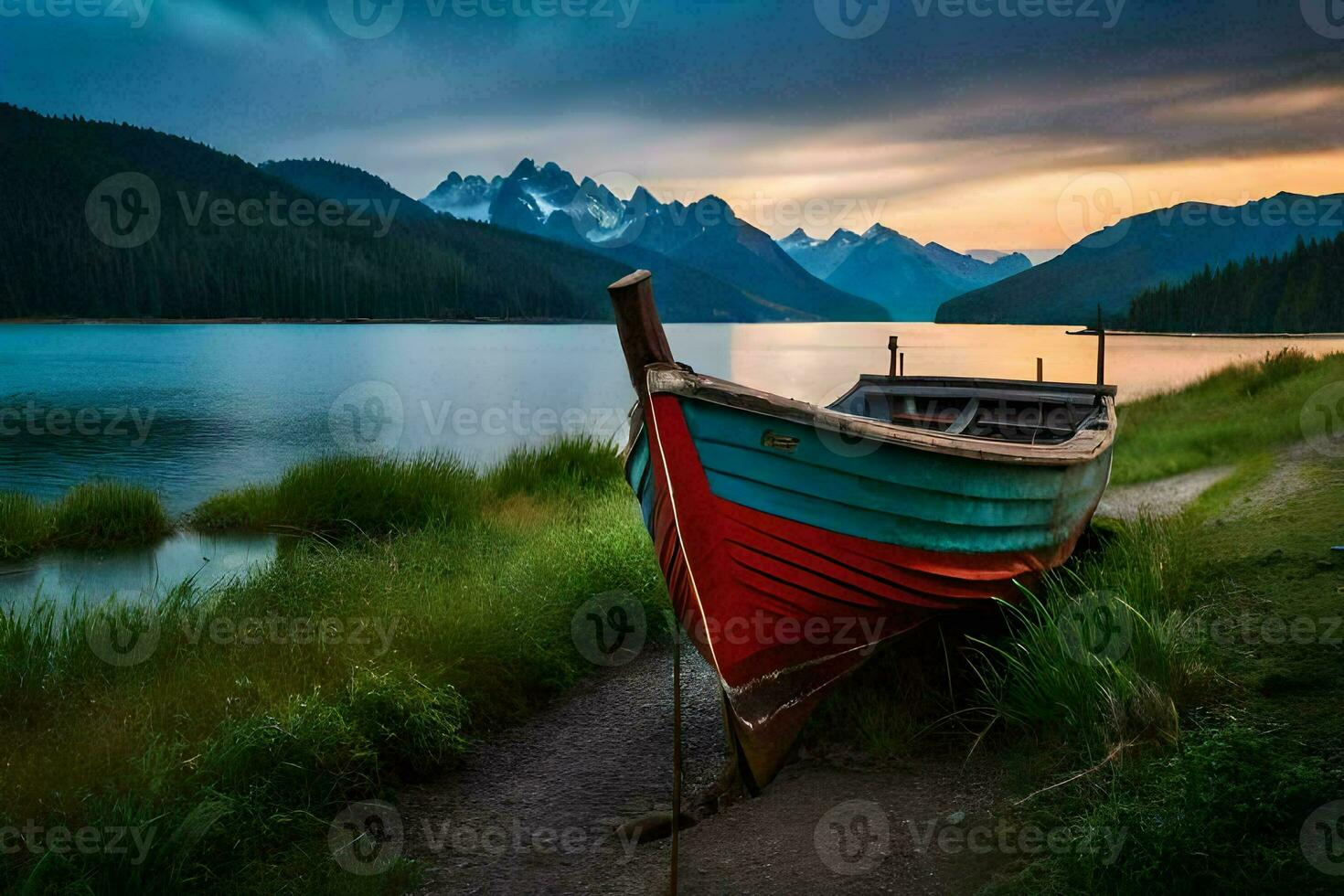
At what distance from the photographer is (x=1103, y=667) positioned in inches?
208

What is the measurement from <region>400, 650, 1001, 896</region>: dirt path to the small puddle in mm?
5651

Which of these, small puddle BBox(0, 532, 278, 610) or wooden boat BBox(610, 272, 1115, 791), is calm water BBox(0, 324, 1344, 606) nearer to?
small puddle BBox(0, 532, 278, 610)

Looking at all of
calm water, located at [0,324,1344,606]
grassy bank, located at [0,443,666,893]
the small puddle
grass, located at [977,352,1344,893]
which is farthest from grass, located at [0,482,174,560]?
grass, located at [977,352,1344,893]

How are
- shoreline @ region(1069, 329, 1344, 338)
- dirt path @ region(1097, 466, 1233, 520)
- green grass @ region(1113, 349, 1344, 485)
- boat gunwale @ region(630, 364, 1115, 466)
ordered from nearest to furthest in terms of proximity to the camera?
1. boat gunwale @ region(630, 364, 1115, 466)
2. dirt path @ region(1097, 466, 1233, 520)
3. green grass @ region(1113, 349, 1344, 485)
4. shoreline @ region(1069, 329, 1344, 338)

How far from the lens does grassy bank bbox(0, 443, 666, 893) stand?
15.6 ft

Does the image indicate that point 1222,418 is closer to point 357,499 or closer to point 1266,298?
point 357,499

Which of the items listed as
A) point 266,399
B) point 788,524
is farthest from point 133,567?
point 266,399

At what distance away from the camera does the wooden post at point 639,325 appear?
5.03 m

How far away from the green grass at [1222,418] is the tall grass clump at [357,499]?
37.9ft

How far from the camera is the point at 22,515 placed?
13.0m

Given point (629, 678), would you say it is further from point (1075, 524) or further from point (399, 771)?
point (1075, 524)

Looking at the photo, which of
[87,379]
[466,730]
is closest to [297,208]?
[87,379]

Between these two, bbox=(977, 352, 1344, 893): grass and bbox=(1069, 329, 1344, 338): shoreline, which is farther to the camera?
bbox=(1069, 329, 1344, 338): shoreline

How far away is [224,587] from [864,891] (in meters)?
6.98
